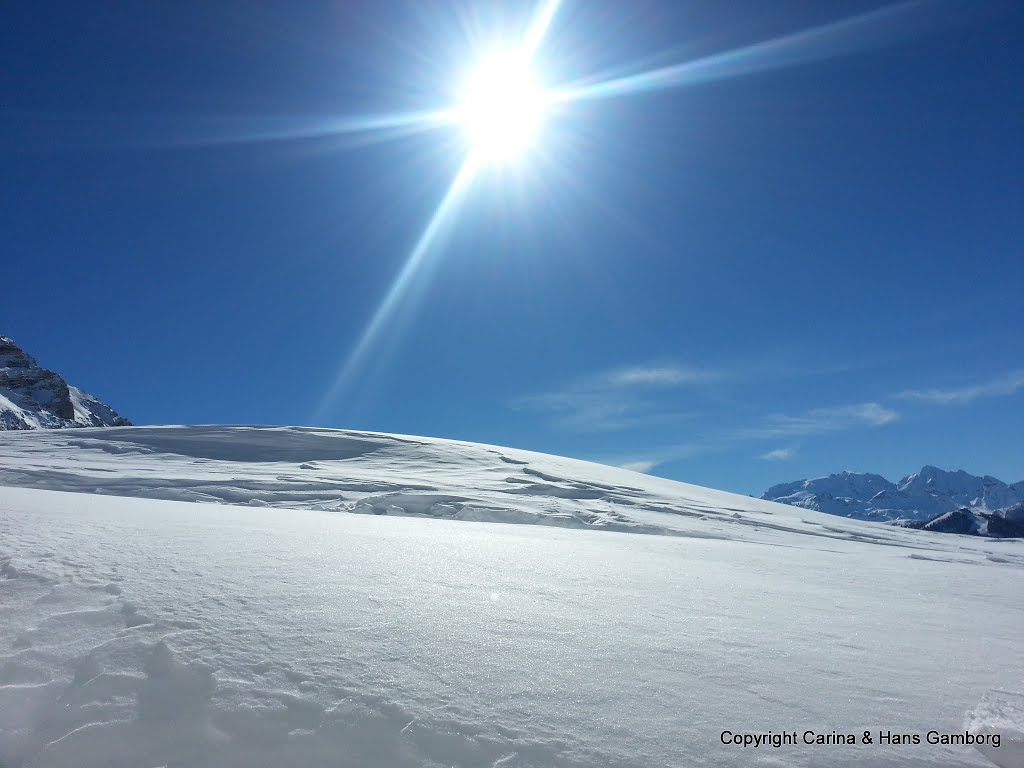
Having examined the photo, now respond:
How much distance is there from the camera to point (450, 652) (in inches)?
103

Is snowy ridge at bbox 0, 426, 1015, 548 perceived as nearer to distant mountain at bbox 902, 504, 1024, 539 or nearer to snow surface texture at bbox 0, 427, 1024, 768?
snow surface texture at bbox 0, 427, 1024, 768

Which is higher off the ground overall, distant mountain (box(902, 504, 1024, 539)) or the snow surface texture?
distant mountain (box(902, 504, 1024, 539))

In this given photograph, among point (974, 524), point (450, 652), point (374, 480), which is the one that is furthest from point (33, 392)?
point (974, 524)

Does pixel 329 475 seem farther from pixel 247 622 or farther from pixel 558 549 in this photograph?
pixel 247 622

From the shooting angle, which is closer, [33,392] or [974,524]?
[974,524]

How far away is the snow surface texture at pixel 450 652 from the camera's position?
1.96 metres

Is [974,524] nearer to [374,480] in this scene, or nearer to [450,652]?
[374,480]

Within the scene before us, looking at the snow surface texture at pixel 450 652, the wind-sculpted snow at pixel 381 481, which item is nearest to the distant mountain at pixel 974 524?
the wind-sculpted snow at pixel 381 481

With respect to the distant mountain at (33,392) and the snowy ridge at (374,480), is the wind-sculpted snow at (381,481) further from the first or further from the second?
the distant mountain at (33,392)

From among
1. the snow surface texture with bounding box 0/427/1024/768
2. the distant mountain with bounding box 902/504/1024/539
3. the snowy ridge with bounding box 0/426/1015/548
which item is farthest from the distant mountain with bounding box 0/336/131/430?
the distant mountain with bounding box 902/504/1024/539

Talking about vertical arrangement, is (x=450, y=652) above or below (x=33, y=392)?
below

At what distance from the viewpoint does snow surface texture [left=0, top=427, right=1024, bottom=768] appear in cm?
196

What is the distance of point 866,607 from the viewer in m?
4.47

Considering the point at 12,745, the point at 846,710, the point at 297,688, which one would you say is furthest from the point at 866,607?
the point at 12,745
